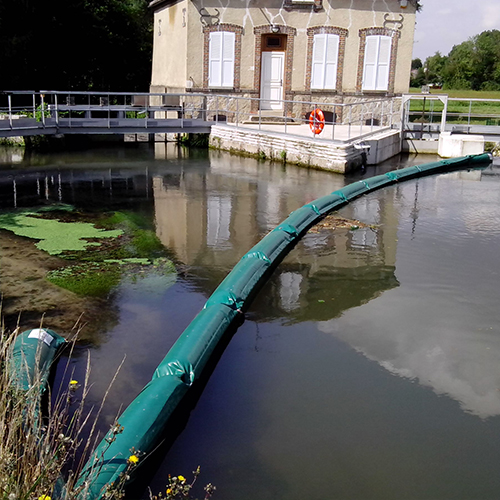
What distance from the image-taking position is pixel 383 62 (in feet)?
72.1

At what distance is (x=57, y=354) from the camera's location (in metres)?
5.95

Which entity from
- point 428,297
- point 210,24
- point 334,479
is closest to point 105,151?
point 210,24

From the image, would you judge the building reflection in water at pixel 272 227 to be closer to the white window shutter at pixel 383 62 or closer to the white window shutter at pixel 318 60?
the white window shutter at pixel 318 60

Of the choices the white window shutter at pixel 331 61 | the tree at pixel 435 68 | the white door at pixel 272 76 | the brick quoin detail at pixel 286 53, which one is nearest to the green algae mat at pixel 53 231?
the brick quoin detail at pixel 286 53

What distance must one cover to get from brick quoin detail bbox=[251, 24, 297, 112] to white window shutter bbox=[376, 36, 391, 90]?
295 cm

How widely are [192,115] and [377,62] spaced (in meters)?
6.48

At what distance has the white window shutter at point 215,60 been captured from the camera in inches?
841

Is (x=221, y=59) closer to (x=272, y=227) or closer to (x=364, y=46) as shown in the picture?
(x=364, y=46)

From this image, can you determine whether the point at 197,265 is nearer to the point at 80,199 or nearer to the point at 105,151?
the point at 80,199

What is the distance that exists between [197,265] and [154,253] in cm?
80

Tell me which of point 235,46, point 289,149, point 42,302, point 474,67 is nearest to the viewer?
point 42,302

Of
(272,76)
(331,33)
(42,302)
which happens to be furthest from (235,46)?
(42,302)

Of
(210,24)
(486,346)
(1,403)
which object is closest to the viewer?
(1,403)

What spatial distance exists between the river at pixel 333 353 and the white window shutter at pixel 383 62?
10.7 meters
